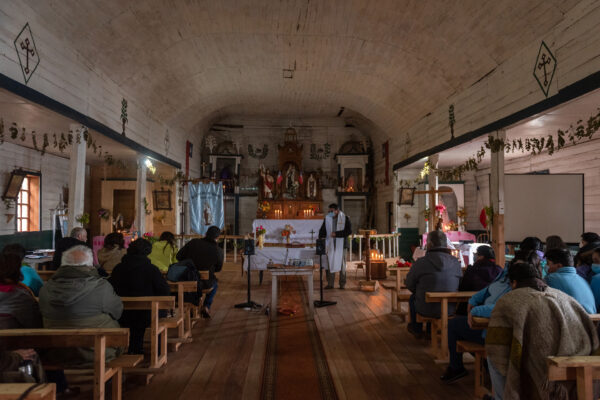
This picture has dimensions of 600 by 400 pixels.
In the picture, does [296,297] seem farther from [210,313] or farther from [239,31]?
[239,31]

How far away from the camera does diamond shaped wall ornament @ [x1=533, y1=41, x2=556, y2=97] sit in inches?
→ 224

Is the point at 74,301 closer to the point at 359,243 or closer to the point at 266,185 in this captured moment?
the point at 359,243

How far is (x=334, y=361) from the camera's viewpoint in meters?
4.32

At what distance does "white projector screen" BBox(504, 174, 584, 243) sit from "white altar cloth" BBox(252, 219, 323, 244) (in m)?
4.03

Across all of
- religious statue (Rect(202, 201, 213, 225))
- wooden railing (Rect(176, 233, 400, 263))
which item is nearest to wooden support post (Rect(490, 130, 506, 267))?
wooden railing (Rect(176, 233, 400, 263))

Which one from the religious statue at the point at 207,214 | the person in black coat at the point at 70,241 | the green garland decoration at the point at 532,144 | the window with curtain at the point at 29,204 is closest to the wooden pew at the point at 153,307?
the person in black coat at the point at 70,241

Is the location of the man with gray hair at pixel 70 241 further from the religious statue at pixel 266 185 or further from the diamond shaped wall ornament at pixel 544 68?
the religious statue at pixel 266 185

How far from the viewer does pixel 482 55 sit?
7.22m

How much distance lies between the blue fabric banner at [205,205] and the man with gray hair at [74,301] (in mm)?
8323

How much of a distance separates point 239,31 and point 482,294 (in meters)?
7.27

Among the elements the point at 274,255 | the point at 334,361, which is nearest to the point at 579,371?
the point at 334,361

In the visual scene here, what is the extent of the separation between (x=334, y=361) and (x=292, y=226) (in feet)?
16.9

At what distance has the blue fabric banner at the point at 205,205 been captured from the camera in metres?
11.6

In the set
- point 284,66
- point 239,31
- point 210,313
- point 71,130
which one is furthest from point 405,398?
point 284,66
